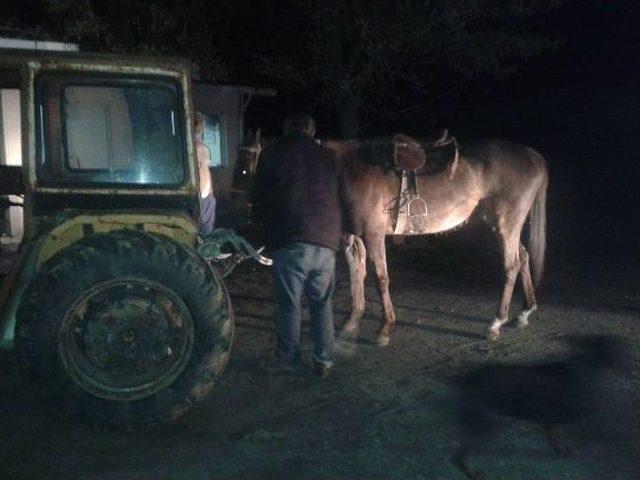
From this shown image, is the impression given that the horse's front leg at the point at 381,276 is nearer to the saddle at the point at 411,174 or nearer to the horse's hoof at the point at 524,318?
the saddle at the point at 411,174

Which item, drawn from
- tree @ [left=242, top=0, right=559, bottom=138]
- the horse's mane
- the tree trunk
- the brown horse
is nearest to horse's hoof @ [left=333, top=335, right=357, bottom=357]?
the brown horse

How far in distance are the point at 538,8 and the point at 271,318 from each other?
13525 millimetres

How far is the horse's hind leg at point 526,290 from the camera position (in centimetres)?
763

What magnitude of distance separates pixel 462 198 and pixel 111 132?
12.7ft

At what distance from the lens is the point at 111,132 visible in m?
5.03

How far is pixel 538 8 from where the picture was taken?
1833 cm

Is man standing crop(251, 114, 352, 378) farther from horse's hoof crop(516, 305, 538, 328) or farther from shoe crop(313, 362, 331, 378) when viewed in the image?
horse's hoof crop(516, 305, 538, 328)

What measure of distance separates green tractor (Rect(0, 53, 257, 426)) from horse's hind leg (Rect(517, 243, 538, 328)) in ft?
12.7

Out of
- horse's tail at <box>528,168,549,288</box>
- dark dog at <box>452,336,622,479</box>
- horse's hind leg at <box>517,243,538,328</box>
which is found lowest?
dark dog at <box>452,336,622,479</box>

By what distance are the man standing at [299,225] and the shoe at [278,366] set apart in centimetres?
2

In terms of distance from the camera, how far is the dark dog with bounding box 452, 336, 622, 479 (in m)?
4.96

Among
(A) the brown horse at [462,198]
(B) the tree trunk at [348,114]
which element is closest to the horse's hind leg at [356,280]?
(A) the brown horse at [462,198]

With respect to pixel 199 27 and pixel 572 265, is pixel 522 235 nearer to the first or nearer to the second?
pixel 572 265

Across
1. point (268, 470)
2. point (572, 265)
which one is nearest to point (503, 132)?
point (572, 265)
